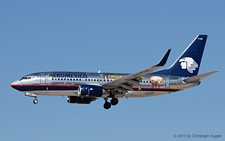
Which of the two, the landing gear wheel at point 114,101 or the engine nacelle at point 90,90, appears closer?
the engine nacelle at point 90,90

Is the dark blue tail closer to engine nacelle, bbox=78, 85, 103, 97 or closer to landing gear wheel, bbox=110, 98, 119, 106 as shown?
landing gear wheel, bbox=110, 98, 119, 106

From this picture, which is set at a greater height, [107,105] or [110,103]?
[110,103]

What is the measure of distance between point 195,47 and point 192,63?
2.31 metres

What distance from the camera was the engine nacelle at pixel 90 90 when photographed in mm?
58656

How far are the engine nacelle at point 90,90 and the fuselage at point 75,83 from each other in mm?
1198

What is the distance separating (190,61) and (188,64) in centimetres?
56

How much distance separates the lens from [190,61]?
221 ft

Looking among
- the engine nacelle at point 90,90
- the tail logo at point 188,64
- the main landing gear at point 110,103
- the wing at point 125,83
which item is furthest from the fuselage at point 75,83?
the tail logo at point 188,64

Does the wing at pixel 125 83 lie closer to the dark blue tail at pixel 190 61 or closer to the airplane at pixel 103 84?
the airplane at pixel 103 84

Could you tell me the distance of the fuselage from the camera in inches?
2341

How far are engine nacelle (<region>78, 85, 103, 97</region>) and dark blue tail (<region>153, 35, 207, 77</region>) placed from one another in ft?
29.9

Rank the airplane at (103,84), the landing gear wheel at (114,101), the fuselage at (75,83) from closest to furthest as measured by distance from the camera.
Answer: the airplane at (103,84), the fuselage at (75,83), the landing gear wheel at (114,101)

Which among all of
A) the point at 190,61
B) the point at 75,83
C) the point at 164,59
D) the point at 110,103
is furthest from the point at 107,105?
the point at 164,59

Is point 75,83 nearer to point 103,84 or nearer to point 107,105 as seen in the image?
point 103,84
